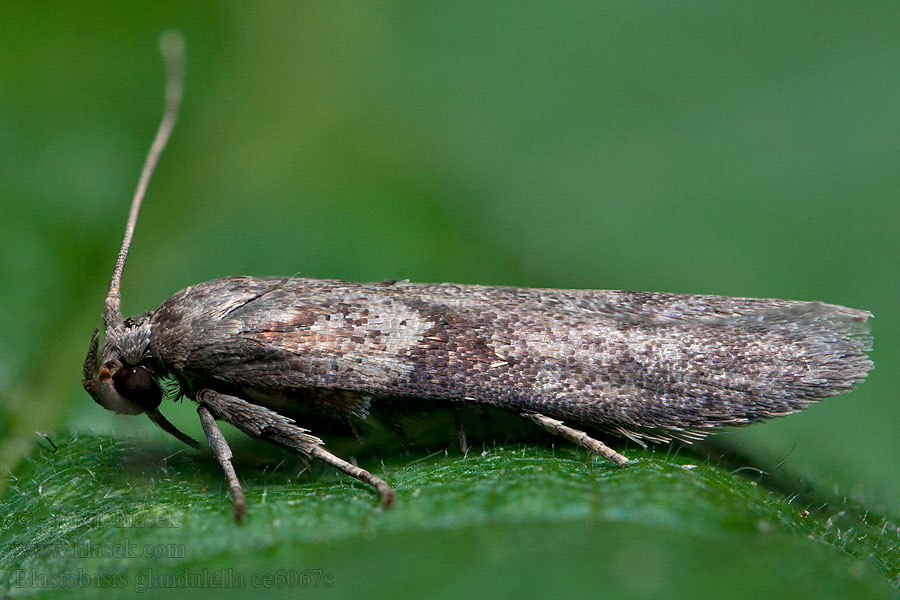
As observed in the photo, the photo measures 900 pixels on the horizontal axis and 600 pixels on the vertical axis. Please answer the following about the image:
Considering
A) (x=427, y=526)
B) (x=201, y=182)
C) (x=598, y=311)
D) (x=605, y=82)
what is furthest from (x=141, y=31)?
(x=427, y=526)

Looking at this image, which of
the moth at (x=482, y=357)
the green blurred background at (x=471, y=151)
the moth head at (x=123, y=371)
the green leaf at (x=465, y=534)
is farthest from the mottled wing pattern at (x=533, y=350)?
the green blurred background at (x=471, y=151)

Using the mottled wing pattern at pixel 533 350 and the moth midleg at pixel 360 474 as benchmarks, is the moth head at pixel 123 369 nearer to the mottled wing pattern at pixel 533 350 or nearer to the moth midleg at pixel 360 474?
the mottled wing pattern at pixel 533 350

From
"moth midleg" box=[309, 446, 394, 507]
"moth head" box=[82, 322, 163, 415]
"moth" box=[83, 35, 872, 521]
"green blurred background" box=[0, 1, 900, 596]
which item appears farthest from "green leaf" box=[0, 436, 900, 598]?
"green blurred background" box=[0, 1, 900, 596]

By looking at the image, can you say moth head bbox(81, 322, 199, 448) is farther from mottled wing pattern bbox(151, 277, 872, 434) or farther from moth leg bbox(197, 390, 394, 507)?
moth leg bbox(197, 390, 394, 507)

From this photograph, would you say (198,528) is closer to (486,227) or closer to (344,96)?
(486,227)

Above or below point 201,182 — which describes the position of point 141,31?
above

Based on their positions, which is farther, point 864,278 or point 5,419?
point 864,278
